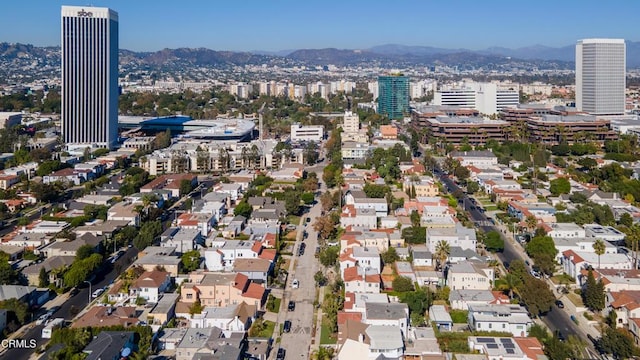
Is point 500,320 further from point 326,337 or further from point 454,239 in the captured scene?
point 454,239

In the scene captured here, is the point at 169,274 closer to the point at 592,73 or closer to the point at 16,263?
the point at 16,263

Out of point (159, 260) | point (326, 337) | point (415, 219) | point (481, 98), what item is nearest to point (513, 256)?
point (415, 219)

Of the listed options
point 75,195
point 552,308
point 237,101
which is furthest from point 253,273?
point 237,101

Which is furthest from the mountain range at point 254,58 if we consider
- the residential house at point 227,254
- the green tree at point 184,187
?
the residential house at point 227,254

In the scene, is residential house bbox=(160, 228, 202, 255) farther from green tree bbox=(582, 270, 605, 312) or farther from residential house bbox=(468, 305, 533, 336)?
green tree bbox=(582, 270, 605, 312)

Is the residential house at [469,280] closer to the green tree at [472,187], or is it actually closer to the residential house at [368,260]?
the residential house at [368,260]

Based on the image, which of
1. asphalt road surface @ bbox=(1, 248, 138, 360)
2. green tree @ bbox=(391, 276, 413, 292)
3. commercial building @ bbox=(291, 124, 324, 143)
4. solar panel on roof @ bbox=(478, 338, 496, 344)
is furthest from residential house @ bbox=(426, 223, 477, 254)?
commercial building @ bbox=(291, 124, 324, 143)
